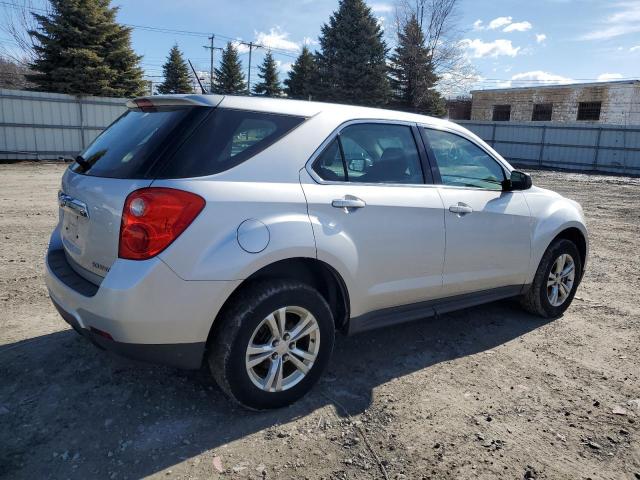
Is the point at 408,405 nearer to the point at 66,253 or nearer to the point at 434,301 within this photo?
the point at 434,301

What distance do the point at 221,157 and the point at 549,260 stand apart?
127 inches

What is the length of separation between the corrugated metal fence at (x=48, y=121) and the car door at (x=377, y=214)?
19254 mm

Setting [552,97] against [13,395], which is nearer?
[13,395]

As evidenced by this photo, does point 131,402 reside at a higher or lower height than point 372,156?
lower

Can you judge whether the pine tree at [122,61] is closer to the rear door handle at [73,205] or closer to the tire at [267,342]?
the rear door handle at [73,205]

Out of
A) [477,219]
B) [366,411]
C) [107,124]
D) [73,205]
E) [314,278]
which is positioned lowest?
[366,411]

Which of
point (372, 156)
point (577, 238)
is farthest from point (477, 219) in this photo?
point (577, 238)

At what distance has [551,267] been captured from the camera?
4.56 m

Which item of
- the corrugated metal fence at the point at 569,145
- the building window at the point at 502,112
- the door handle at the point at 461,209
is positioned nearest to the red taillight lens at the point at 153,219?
the door handle at the point at 461,209

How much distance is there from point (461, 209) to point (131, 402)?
258 centimetres

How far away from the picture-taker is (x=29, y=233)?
7.04 metres

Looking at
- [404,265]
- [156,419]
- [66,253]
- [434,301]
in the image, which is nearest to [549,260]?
[434,301]

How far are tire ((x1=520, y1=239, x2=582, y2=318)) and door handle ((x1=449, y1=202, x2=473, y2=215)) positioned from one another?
1209 millimetres

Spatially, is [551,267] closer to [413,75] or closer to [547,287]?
[547,287]
